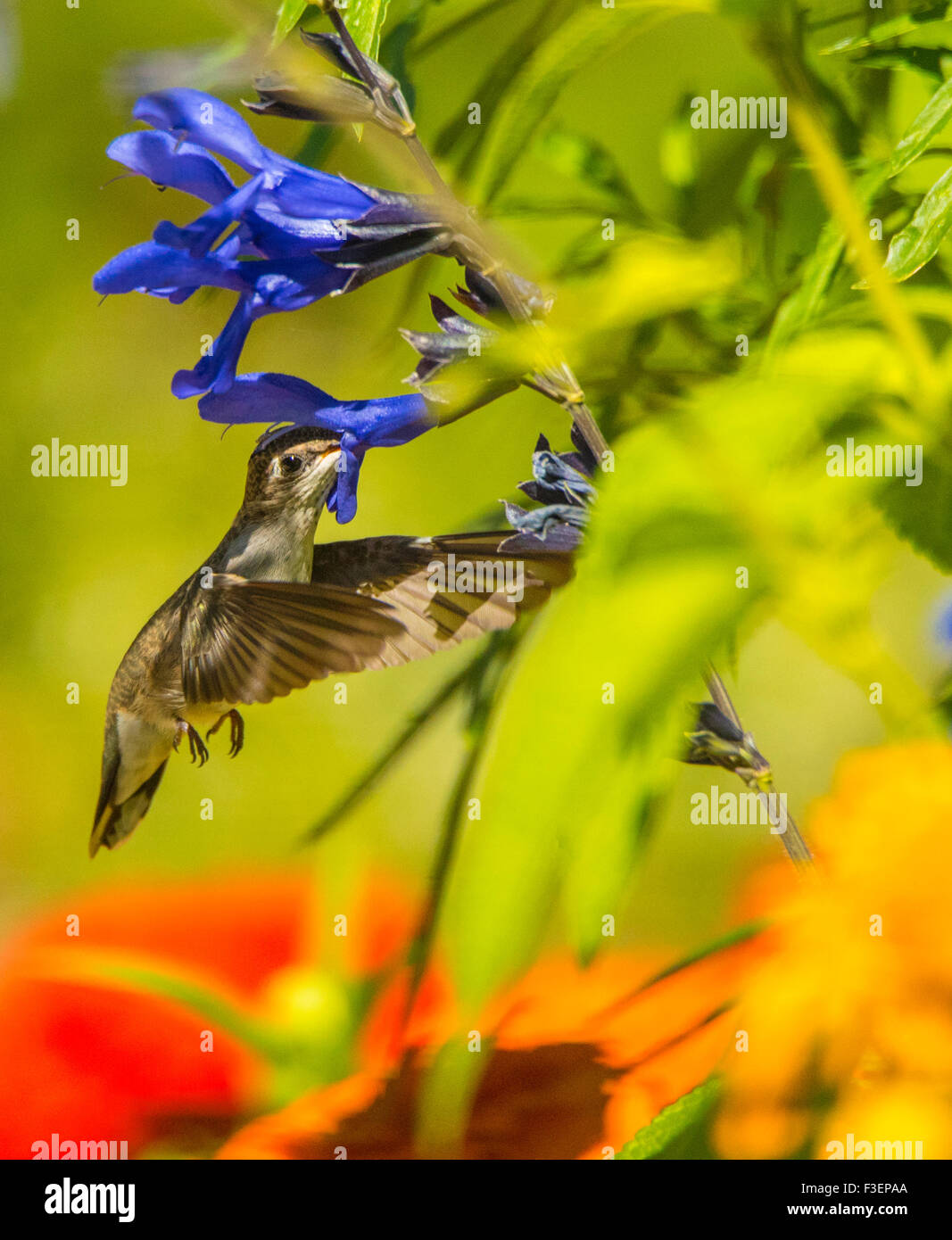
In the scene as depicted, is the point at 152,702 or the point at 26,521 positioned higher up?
the point at 26,521

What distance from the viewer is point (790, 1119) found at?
490 millimetres

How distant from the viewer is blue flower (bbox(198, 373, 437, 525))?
1.38ft

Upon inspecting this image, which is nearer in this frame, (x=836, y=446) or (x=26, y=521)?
(x=836, y=446)

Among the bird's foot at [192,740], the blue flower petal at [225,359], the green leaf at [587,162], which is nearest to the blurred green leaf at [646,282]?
the green leaf at [587,162]

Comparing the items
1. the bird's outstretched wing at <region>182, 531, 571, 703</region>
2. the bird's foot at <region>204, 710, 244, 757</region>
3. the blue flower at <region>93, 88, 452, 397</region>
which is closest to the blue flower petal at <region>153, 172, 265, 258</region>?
the blue flower at <region>93, 88, 452, 397</region>

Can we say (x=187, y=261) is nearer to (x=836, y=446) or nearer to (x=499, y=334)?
(x=499, y=334)

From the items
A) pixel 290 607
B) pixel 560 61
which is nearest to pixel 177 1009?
pixel 290 607

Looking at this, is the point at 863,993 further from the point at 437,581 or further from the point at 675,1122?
the point at 437,581

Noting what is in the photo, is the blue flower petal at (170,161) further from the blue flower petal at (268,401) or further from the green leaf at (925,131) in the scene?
the green leaf at (925,131)

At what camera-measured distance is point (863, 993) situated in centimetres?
47

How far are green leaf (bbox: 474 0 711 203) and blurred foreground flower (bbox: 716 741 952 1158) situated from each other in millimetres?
292

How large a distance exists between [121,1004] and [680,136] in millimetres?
511

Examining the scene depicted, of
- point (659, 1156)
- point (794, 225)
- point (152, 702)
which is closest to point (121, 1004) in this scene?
point (152, 702)

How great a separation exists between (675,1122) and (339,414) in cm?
32
